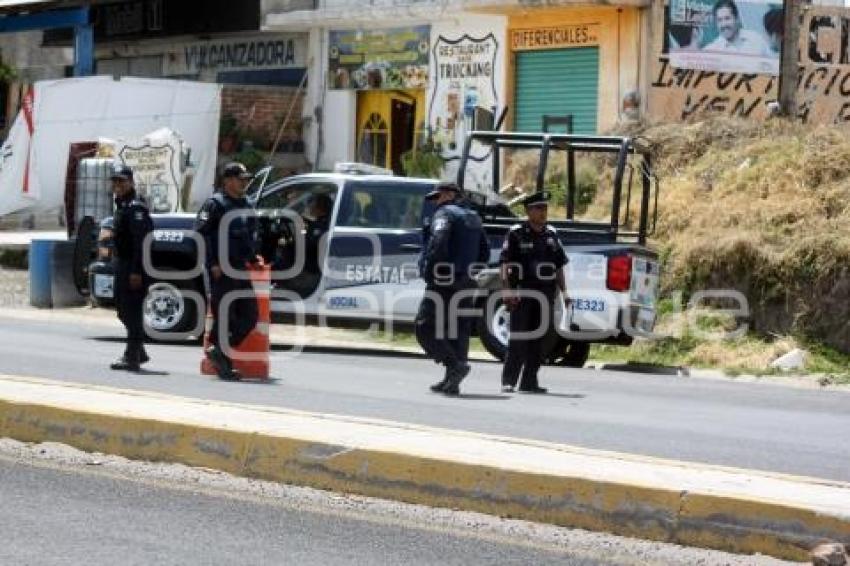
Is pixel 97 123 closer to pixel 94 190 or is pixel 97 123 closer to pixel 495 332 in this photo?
pixel 94 190

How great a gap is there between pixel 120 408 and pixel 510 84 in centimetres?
1816

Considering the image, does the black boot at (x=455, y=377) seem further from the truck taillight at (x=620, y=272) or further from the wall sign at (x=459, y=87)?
the wall sign at (x=459, y=87)

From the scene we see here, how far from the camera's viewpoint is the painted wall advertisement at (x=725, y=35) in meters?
25.7

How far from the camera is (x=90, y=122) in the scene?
97.0ft

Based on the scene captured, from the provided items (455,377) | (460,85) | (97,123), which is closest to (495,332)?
(455,377)

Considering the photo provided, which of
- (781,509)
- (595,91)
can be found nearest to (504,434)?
(781,509)

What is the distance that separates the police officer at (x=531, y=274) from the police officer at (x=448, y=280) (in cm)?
36

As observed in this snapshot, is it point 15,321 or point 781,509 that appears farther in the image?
point 15,321

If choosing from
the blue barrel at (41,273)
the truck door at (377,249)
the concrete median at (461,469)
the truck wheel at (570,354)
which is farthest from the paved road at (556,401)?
the blue barrel at (41,273)

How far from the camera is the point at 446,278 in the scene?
12.9 metres

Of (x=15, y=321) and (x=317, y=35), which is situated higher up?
(x=317, y=35)

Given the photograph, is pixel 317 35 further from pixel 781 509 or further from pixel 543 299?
pixel 781 509

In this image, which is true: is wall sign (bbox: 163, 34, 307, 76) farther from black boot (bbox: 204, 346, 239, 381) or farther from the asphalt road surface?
the asphalt road surface

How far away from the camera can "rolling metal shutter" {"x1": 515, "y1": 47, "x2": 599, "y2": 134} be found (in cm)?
2628
